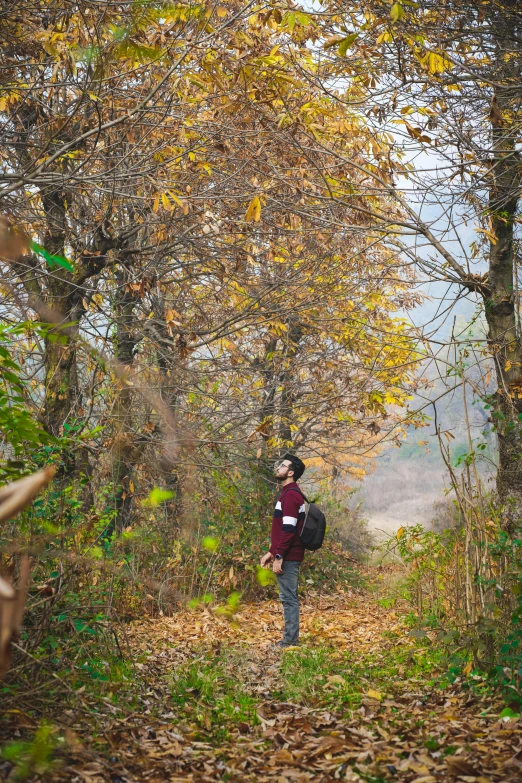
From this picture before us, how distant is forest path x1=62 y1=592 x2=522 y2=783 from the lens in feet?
12.2

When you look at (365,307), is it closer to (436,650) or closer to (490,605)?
(436,650)

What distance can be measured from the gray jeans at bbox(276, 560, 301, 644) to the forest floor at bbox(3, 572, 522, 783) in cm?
26

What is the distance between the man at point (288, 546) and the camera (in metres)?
7.47

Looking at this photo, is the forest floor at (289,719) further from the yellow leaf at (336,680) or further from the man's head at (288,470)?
the man's head at (288,470)

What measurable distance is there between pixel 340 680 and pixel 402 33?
5.47m

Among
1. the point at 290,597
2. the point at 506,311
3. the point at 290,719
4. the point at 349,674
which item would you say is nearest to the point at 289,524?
the point at 290,597

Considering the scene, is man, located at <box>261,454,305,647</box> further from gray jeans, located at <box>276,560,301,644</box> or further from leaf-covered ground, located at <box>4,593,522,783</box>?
leaf-covered ground, located at <box>4,593,522,783</box>

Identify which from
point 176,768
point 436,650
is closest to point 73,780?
point 176,768

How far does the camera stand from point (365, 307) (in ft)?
40.6

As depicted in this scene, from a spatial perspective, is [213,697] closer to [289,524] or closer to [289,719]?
[289,719]

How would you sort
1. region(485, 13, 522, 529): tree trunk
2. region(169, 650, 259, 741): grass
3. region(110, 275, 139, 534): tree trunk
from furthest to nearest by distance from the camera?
region(110, 275, 139, 534): tree trunk → region(485, 13, 522, 529): tree trunk → region(169, 650, 259, 741): grass

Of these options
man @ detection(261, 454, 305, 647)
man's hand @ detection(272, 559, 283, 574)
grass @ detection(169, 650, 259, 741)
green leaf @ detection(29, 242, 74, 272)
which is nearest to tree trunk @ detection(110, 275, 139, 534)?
man @ detection(261, 454, 305, 647)

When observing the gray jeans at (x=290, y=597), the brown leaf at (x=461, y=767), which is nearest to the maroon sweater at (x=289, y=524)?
the gray jeans at (x=290, y=597)

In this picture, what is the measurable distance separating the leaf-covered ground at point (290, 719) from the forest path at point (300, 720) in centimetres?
1
